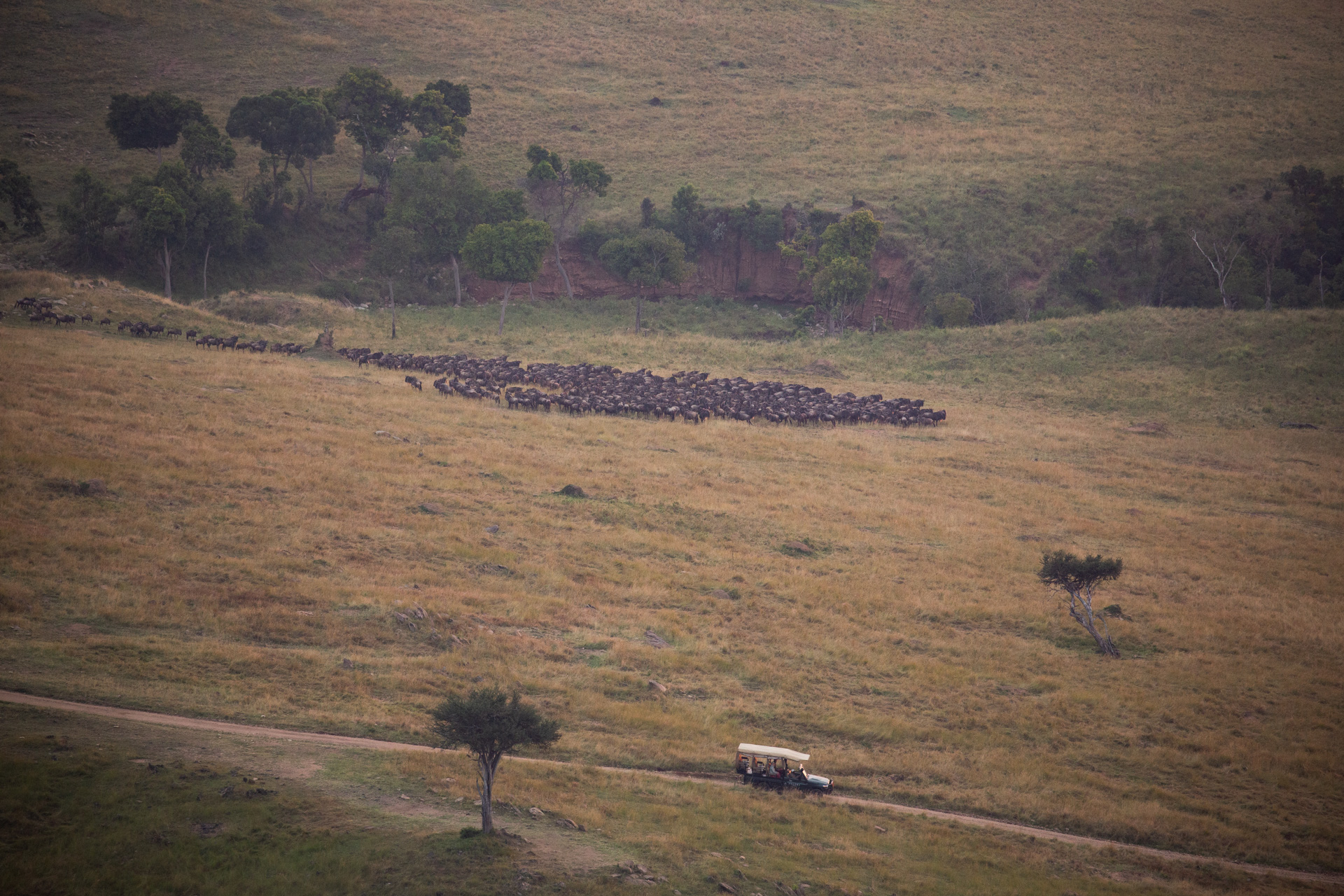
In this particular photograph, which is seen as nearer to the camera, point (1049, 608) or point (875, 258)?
point (1049, 608)

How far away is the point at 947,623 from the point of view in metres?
26.5

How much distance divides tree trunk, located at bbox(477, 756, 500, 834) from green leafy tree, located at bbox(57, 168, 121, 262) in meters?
67.2

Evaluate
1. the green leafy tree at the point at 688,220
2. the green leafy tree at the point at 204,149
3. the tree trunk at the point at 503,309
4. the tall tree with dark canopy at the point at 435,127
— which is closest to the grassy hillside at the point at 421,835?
the tree trunk at the point at 503,309

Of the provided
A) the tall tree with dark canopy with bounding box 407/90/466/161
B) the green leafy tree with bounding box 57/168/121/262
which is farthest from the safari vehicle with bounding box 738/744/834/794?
the tall tree with dark canopy with bounding box 407/90/466/161

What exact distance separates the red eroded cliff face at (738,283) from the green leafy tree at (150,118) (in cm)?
2588

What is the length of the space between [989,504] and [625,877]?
91.6 feet

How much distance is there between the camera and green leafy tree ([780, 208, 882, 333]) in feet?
245

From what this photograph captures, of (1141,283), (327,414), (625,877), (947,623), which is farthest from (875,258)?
(625,877)

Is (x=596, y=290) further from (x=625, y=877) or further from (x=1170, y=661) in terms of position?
(x=625, y=877)

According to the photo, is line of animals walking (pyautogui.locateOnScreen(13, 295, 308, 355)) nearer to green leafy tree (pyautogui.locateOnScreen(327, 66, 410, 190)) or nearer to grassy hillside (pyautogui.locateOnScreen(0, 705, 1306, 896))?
green leafy tree (pyautogui.locateOnScreen(327, 66, 410, 190))

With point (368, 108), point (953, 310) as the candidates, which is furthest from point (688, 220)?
point (368, 108)

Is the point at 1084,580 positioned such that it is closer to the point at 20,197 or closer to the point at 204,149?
the point at 20,197

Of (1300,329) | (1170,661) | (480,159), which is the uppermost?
(480,159)

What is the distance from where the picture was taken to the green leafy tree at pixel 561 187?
270 ft
